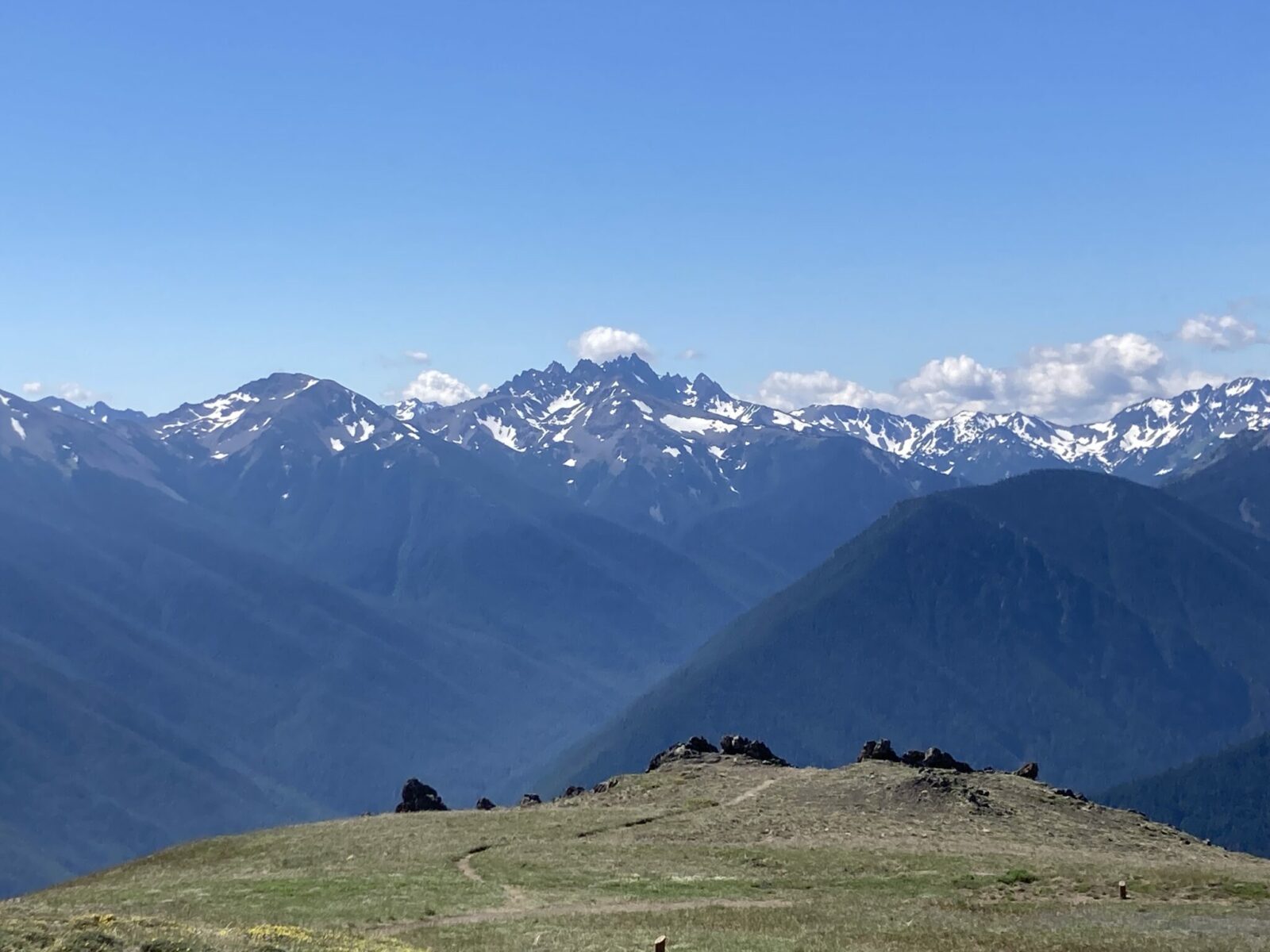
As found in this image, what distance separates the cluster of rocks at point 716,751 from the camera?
13975 centimetres

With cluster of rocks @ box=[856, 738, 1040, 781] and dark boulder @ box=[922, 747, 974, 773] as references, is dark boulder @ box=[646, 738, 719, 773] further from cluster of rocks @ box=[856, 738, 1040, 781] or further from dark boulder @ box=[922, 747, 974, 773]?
dark boulder @ box=[922, 747, 974, 773]

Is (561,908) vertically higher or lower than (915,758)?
lower

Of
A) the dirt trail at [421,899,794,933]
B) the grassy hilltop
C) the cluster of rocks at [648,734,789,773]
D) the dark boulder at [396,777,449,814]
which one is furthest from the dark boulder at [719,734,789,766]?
the dirt trail at [421,899,794,933]

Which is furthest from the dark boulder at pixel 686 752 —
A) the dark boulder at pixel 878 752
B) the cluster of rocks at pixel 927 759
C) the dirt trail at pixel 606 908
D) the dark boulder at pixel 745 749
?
the dirt trail at pixel 606 908

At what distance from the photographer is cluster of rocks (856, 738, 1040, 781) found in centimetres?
13100

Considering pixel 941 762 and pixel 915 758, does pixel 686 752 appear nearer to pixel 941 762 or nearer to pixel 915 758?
pixel 915 758

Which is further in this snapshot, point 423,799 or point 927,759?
point 423,799

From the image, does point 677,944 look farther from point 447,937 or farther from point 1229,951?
point 1229,951

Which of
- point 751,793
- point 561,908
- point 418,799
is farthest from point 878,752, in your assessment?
point 561,908

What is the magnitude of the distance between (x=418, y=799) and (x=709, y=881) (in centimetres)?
7292

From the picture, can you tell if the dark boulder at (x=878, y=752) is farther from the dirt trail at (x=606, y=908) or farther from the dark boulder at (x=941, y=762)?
the dirt trail at (x=606, y=908)

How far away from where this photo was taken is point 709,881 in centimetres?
7262

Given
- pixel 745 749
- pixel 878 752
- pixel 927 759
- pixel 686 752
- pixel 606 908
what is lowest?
pixel 606 908

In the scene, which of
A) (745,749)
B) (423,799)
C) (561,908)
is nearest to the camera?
(561,908)
